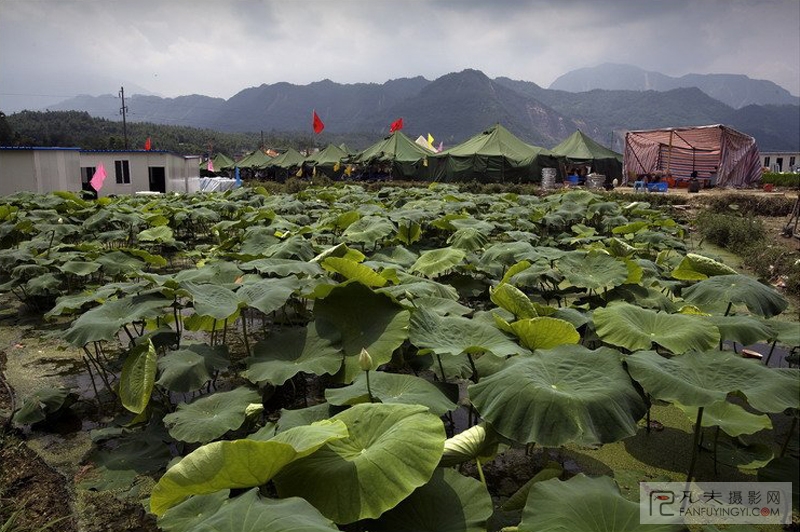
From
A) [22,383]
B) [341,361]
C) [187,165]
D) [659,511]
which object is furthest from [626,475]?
[187,165]

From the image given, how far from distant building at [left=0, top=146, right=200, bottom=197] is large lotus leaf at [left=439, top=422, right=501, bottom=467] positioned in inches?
778

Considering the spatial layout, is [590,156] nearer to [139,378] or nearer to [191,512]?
[139,378]

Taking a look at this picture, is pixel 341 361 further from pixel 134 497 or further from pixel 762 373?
pixel 762 373

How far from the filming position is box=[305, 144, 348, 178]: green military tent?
3228 centimetres

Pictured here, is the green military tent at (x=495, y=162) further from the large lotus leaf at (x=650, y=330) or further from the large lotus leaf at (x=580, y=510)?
the large lotus leaf at (x=580, y=510)

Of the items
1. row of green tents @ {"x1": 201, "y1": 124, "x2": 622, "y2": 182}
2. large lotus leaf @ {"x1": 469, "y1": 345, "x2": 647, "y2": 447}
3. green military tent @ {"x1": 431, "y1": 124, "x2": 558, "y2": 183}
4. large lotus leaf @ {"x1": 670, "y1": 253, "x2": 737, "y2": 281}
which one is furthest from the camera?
row of green tents @ {"x1": 201, "y1": 124, "x2": 622, "y2": 182}

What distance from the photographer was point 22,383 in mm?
4062

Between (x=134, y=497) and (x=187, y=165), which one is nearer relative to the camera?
(x=134, y=497)

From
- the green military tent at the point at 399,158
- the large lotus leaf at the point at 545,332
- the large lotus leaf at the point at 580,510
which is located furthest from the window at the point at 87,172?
the large lotus leaf at the point at 580,510

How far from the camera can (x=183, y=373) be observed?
2814 mm

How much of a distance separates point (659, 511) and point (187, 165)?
2819cm

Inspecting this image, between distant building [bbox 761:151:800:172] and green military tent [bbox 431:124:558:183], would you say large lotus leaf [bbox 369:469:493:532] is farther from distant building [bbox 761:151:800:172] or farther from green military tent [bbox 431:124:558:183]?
distant building [bbox 761:151:800:172]

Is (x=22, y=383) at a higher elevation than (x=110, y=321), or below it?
below

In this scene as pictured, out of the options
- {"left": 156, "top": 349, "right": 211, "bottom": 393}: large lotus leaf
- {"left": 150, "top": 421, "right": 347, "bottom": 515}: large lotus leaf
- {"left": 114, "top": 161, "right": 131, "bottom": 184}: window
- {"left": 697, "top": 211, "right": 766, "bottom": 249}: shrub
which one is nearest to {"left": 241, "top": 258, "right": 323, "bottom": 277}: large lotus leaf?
{"left": 156, "top": 349, "right": 211, "bottom": 393}: large lotus leaf
